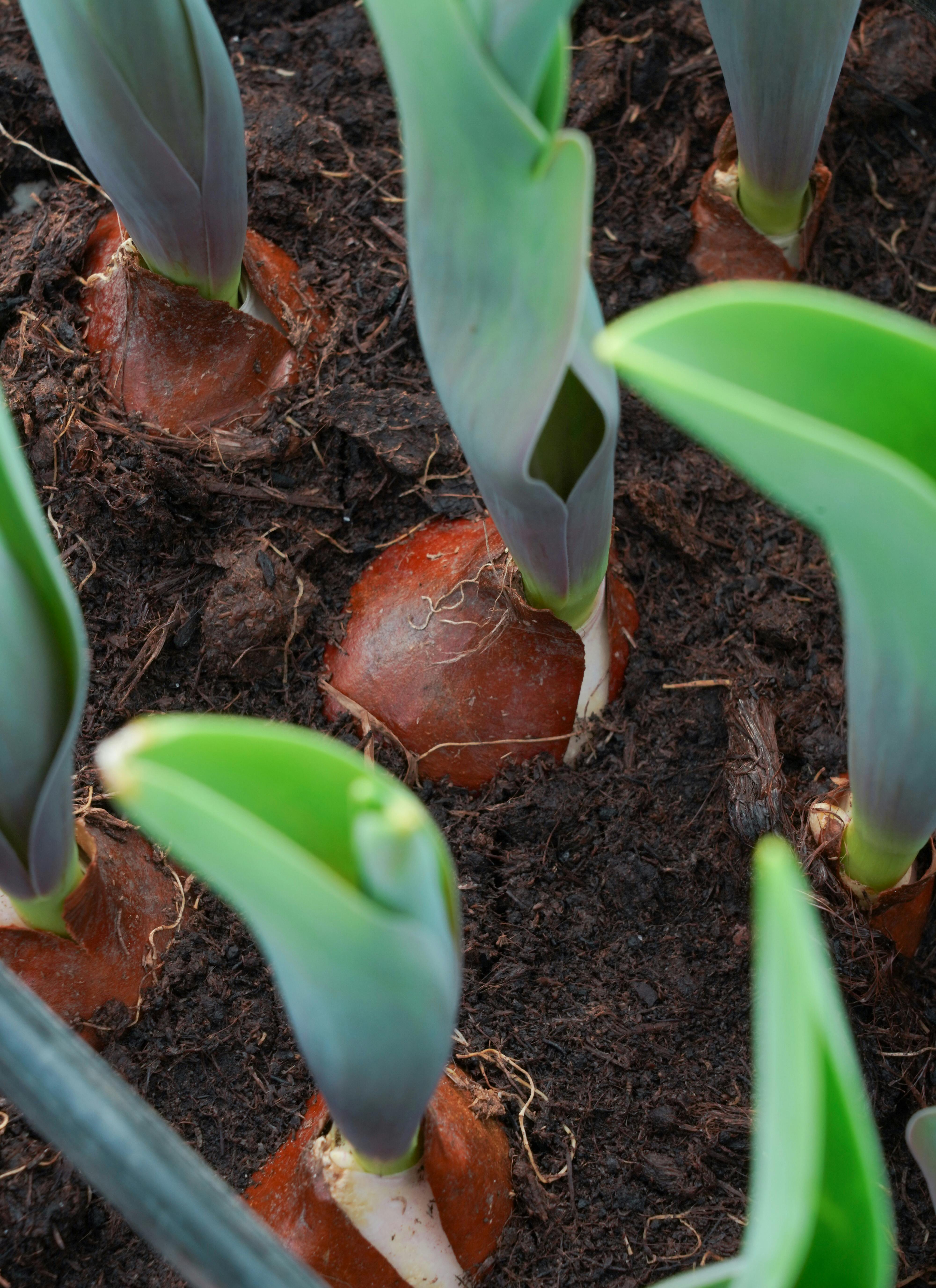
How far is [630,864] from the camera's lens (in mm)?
837

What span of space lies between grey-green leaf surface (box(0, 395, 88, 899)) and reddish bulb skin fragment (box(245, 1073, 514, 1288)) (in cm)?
22

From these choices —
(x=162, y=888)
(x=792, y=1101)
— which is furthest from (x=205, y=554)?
(x=792, y=1101)

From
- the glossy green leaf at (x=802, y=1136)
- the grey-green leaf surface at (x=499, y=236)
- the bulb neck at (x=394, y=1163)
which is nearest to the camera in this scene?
the glossy green leaf at (x=802, y=1136)

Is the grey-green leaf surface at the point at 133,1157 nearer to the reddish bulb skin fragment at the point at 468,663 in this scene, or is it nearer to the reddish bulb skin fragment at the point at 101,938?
the reddish bulb skin fragment at the point at 101,938

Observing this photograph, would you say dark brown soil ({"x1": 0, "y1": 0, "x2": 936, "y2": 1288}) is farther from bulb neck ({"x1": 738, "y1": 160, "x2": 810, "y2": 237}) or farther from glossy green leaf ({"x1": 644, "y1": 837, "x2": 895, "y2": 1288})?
glossy green leaf ({"x1": 644, "y1": 837, "x2": 895, "y2": 1288})

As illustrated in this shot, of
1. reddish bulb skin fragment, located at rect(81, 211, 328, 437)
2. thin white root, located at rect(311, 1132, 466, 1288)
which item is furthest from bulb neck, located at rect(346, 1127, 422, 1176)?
reddish bulb skin fragment, located at rect(81, 211, 328, 437)

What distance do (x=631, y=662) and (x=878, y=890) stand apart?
0.83 feet

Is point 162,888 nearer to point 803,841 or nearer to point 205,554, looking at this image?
point 205,554

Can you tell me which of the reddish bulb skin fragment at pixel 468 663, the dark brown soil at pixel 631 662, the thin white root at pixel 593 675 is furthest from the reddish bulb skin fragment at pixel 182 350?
the thin white root at pixel 593 675

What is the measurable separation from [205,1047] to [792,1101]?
547mm

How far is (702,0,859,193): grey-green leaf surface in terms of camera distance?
80cm

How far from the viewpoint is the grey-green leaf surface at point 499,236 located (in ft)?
1.44

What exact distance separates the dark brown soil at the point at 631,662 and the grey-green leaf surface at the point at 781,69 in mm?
148

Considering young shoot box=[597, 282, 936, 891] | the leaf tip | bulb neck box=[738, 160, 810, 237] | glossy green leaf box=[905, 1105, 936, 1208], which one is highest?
young shoot box=[597, 282, 936, 891]
